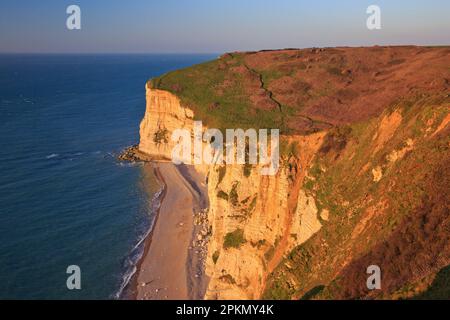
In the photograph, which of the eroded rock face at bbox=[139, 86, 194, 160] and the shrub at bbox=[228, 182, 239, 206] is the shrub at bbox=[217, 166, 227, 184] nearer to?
the shrub at bbox=[228, 182, 239, 206]

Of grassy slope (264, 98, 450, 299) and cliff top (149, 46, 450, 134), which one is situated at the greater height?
cliff top (149, 46, 450, 134)

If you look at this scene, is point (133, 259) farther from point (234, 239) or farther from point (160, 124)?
point (160, 124)

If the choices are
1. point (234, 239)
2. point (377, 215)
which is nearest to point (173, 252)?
point (234, 239)

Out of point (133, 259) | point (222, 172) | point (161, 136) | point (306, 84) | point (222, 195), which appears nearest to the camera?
point (222, 195)

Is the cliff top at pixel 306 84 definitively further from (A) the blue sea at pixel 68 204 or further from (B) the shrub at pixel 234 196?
(A) the blue sea at pixel 68 204

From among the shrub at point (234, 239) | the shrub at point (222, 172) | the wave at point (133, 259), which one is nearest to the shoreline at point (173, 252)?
the wave at point (133, 259)

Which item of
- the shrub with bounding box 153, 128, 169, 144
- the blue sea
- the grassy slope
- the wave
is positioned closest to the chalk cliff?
the grassy slope
